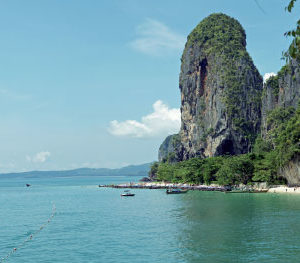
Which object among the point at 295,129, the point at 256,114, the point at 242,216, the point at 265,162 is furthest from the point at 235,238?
the point at 256,114

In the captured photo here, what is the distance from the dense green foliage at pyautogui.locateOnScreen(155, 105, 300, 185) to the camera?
9756cm

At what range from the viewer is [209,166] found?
127m

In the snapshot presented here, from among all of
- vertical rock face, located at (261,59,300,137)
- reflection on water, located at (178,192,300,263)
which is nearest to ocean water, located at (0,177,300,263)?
reflection on water, located at (178,192,300,263)

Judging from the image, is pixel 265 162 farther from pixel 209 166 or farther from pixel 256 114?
pixel 256 114

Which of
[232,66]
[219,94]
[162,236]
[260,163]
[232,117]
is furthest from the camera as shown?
[232,66]

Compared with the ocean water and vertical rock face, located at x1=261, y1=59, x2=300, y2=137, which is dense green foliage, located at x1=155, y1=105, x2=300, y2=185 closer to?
vertical rock face, located at x1=261, y1=59, x2=300, y2=137

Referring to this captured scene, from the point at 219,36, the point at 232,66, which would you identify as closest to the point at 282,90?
the point at 232,66

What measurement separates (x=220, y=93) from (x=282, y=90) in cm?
3458

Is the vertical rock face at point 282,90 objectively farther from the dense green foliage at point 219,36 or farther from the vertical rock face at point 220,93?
the dense green foliage at point 219,36

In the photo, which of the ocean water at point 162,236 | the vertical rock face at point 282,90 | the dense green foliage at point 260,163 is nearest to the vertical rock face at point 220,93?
the vertical rock face at point 282,90

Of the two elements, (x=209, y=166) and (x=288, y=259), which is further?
(x=209, y=166)

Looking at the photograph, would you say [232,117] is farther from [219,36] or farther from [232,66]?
[219,36]

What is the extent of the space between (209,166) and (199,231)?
8340 centimetres

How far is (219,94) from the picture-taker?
17675 cm
